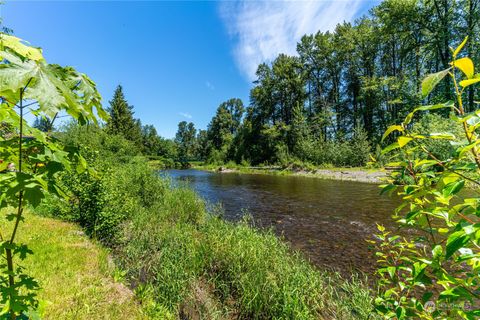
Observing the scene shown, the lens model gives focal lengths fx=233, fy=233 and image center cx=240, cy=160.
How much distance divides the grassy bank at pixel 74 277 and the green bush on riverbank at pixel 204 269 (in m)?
0.38

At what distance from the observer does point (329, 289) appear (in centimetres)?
432

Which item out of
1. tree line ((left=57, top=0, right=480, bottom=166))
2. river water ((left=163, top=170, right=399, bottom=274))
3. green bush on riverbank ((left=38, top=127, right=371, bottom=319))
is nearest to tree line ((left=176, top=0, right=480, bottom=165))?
tree line ((left=57, top=0, right=480, bottom=166))

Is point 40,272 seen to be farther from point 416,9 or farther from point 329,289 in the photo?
point 416,9

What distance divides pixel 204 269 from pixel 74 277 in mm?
2154

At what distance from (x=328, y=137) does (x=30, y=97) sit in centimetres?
4152

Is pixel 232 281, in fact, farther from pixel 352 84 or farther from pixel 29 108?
pixel 352 84

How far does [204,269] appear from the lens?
183 inches

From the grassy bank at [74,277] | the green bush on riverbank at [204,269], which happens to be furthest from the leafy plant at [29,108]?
the grassy bank at [74,277]

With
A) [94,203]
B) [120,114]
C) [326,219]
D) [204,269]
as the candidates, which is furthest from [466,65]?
[120,114]

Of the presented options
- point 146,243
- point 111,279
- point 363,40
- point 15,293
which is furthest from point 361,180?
point 363,40

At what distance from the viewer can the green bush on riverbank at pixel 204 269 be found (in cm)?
370

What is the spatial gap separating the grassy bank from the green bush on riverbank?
380mm

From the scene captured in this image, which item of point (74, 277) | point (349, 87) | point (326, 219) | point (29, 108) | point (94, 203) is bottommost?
point (326, 219)

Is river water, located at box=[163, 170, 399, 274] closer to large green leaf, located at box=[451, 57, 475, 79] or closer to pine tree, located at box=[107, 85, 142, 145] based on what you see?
large green leaf, located at box=[451, 57, 475, 79]
